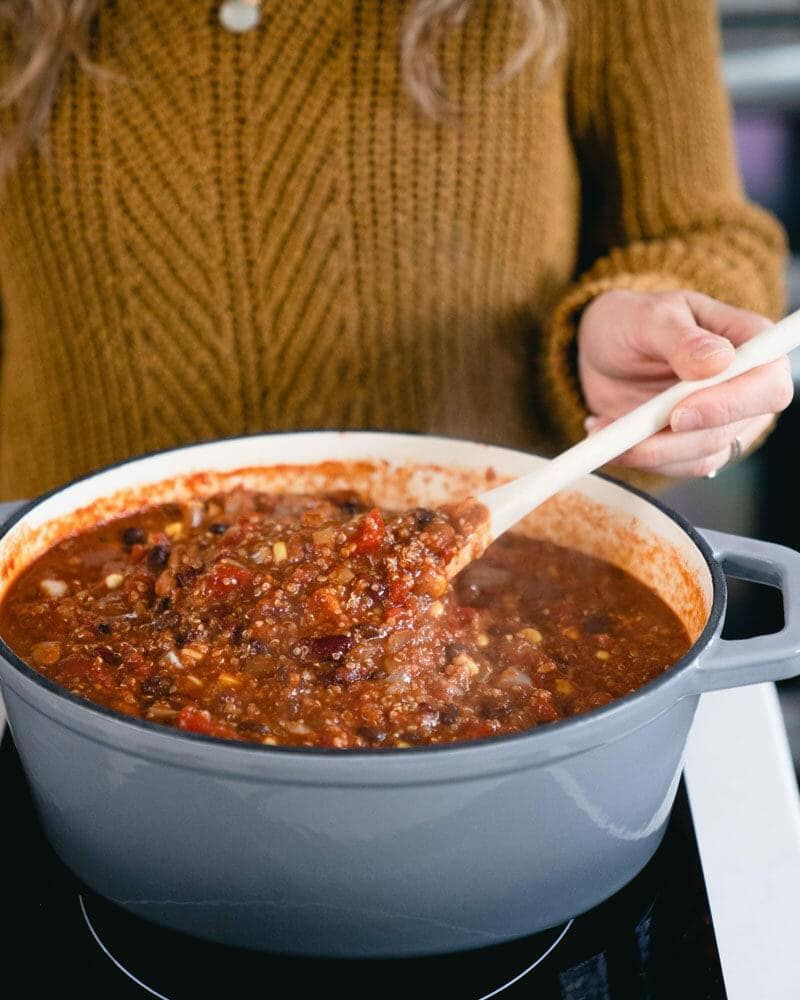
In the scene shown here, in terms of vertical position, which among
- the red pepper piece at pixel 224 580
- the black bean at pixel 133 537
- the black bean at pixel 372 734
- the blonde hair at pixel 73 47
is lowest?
the black bean at pixel 372 734

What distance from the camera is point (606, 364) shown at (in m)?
1.45

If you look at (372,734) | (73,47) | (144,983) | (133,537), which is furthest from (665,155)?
(144,983)

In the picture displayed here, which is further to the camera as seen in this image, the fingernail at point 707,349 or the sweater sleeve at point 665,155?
the sweater sleeve at point 665,155

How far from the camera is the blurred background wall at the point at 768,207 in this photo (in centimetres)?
275

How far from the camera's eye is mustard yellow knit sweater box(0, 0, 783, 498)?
156 centimetres

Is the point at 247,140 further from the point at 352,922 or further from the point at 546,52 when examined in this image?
the point at 352,922

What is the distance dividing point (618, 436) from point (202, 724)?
0.52 metres

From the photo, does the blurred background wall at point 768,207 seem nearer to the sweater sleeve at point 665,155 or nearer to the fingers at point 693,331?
the sweater sleeve at point 665,155

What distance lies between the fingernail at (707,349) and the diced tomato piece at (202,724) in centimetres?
60

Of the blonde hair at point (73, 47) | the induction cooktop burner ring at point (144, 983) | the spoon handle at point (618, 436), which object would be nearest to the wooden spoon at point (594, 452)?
the spoon handle at point (618, 436)

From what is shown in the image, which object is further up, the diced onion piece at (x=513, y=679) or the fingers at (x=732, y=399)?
the fingers at (x=732, y=399)

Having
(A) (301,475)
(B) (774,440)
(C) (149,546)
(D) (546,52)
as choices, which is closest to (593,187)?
(D) (546,52)

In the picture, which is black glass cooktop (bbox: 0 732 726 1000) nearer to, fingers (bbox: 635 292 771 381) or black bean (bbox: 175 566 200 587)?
black bean (bbox: 175 566 200 587)

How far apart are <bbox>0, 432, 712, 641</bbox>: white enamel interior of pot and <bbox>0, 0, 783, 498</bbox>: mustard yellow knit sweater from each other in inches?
12.3
